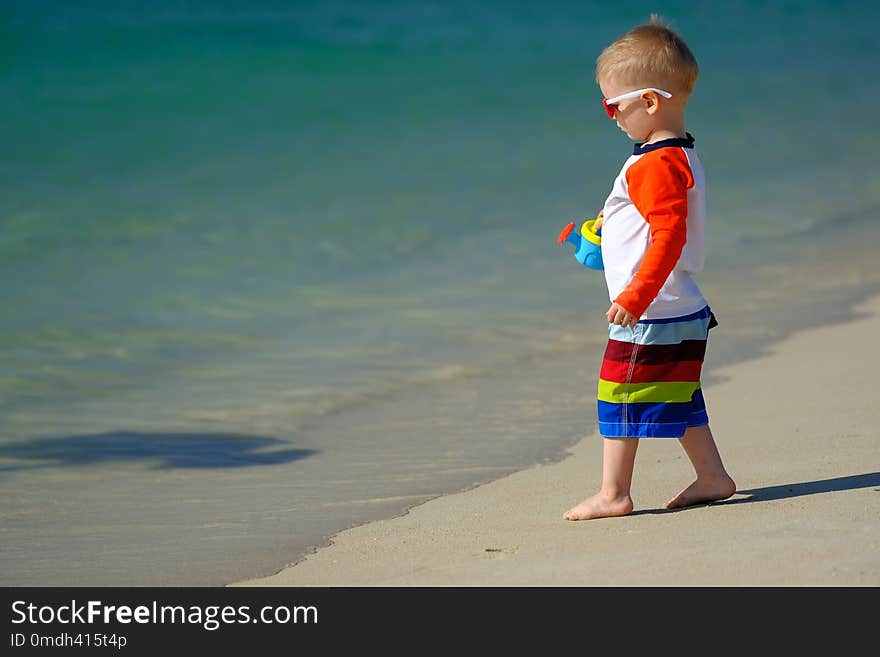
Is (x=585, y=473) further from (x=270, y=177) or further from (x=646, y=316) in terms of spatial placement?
(x=270, y=177)

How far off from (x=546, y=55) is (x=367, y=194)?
31.0ft

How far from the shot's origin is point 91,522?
3521mm

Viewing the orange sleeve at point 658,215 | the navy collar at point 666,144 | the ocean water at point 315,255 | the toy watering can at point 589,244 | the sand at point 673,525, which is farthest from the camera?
the ocean water at point 315,255

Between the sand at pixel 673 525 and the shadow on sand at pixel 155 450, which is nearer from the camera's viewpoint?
the sand at pixel 673 525

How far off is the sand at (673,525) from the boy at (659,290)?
17 cm

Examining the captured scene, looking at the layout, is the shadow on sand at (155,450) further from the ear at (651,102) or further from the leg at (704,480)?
Answer: the ear at (651,102)

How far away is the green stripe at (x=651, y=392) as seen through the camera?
3.03 metres

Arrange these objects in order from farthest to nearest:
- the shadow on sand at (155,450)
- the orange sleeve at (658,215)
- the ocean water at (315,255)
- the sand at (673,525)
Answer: the shadow on sand at (155,450) < the ocean water at (315,255) < the orange sleeve at (658,215) < the sand at (673,525)

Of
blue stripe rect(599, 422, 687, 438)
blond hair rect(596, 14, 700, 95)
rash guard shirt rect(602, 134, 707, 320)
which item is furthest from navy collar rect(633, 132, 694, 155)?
blue stripe rect(599, 422, 687, 438)

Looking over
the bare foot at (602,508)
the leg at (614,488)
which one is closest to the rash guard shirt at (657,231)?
the leg at (614,488)

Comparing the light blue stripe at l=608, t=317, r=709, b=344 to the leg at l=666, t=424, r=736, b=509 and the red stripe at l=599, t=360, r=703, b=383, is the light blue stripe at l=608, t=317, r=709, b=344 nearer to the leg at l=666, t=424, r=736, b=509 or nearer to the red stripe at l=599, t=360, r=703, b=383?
the red stripe at l=599, t=360, r=703, b=383

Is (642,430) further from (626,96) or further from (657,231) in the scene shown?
(626,96)

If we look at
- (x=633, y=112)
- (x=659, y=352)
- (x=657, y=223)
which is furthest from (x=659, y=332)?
(x=633, y=112)

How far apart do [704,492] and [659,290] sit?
0.50 meters
